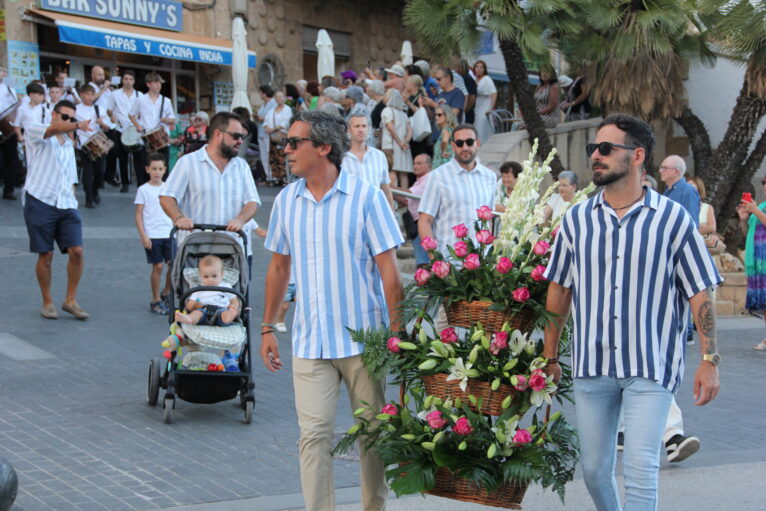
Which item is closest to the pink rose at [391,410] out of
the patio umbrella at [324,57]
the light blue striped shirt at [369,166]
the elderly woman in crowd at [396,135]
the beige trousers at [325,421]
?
the beige trousers at [325,421]

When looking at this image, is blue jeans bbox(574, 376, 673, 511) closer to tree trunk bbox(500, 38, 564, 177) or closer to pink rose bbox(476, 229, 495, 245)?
pink rose bbox(476, 229, 495, 245)

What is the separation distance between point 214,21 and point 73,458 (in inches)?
865

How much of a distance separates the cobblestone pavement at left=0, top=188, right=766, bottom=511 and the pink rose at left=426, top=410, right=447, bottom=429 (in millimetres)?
1470

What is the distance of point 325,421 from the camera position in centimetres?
460

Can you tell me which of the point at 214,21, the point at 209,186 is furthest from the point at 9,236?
the point at 214,21

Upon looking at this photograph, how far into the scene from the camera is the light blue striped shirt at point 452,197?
7387 millimetres

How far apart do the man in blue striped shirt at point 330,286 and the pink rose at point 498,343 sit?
0.50 meters

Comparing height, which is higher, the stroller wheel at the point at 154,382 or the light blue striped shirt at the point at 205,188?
the light blue striped shirt at the point at 205,188

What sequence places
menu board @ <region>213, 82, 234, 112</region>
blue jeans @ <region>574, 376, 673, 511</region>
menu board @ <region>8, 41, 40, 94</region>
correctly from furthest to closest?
menu board @ <region>213, 82, 234, 112</region> < menu board @ <region>8, 41, 40, 94</region> < blue jeans @ <region>574, 376, 673, 511</region>

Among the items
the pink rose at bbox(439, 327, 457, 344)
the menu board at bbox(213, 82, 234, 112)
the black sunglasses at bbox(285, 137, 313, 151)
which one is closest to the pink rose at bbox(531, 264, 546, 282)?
the pink rose at bbox(439, 327, 457, 344)

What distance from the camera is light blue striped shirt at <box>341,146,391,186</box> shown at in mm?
8773

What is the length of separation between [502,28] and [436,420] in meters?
11.1

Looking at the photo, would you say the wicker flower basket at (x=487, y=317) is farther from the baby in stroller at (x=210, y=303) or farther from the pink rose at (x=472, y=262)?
the baby in stroller at (x=210, y=303)

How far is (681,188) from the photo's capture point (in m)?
9.39
